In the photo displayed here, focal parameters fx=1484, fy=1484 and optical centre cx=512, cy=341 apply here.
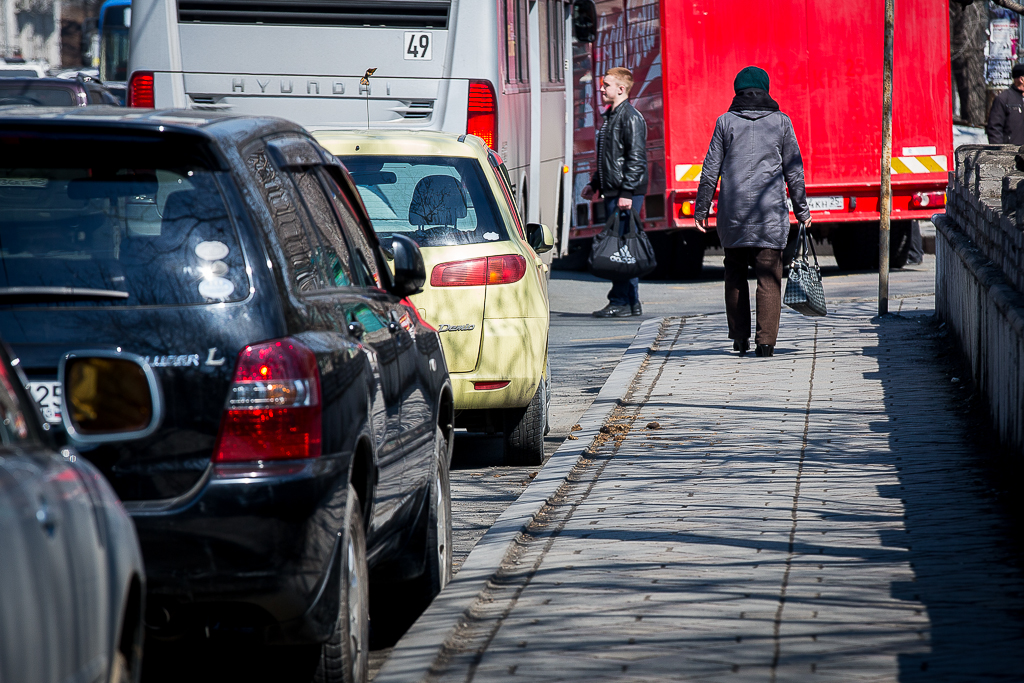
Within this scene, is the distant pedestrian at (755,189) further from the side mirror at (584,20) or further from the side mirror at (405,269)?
the side mirror at (584,20)

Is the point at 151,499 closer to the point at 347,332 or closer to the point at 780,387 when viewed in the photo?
the point at 347,332

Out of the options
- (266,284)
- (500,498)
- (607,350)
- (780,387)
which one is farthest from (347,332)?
(607,350)

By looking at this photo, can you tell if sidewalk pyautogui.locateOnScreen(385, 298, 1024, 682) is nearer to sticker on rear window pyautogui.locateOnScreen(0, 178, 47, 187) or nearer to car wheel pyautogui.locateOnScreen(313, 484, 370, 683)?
car wheel pyautogui.locateOnScreen(313, 484, 370, 683)

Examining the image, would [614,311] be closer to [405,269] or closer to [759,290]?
[759,290]

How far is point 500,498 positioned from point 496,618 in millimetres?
2550

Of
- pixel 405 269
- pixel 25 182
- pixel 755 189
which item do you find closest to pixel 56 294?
pixel 25 182

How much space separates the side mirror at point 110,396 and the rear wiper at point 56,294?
0.63ft

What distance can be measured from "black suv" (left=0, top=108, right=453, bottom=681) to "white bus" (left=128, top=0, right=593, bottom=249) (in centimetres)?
884

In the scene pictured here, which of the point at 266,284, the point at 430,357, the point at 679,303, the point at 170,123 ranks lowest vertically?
the point at 679,303

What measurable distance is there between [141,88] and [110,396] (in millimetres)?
10397

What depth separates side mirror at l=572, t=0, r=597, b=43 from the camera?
17281 mm

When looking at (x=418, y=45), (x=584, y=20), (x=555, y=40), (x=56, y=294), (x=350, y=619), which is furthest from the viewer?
(x=555, y=40)

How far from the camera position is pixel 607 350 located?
12703mm

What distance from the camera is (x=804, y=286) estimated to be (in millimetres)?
11133
